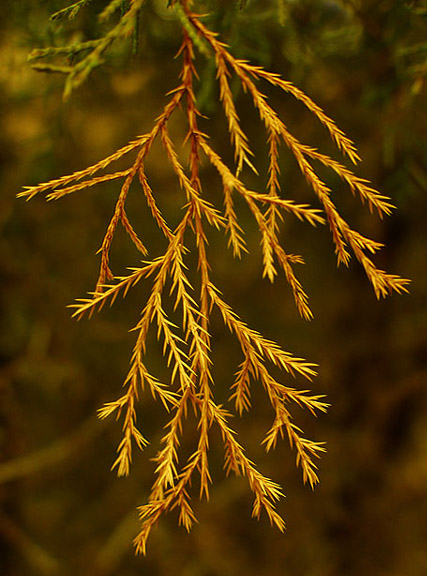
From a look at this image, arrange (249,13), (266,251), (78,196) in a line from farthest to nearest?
(78,196) < (249,13) < (266,251)

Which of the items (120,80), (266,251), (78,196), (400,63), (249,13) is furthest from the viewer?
(78,196)

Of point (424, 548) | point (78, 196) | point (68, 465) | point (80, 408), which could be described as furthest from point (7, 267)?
point (424, 548)

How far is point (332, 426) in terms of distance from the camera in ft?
7.05

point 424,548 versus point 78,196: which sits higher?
point 78,196

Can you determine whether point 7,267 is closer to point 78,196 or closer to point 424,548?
point 78,196

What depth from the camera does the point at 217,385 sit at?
213 centimetres

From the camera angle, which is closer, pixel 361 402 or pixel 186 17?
pixel 186 17

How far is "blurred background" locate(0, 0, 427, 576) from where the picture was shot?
2023 millimetres

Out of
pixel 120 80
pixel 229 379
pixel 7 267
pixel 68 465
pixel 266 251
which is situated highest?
pixel 266 251

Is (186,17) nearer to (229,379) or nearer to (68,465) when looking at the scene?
(229,379)

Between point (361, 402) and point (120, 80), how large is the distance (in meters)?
1.64

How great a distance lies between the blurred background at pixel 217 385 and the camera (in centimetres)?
202

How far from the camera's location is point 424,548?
6.79 ft

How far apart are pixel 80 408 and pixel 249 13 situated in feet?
5.23
